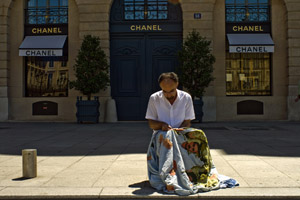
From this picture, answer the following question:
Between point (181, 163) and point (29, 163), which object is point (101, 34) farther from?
point (181, 163)

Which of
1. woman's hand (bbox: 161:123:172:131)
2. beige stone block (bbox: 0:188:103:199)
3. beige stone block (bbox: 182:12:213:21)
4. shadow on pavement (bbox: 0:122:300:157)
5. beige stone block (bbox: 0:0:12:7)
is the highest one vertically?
beige stone block (bbox: 0:0:12:7)

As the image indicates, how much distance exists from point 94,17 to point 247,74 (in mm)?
8092

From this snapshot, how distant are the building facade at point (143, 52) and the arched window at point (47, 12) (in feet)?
0.17

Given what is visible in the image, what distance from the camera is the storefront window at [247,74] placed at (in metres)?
16.5

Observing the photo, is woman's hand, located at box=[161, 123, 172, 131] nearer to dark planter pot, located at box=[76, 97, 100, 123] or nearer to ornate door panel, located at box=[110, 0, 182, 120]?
dark planter pot, located at box=[76, 97, 100, 123]

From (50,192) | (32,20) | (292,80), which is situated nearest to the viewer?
(50,192)

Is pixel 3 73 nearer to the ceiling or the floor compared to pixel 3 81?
nearer to the ceiling

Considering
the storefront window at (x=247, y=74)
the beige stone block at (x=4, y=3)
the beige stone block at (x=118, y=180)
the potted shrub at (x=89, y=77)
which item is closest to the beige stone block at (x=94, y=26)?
the potted shrub at (x=89, y=77)

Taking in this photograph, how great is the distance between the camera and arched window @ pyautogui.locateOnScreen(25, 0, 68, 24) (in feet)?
55.2

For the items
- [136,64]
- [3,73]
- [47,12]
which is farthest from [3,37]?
[136,64]

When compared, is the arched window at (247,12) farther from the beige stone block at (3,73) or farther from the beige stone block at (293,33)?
the beige stone block at (3,73)

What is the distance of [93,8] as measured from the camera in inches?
640

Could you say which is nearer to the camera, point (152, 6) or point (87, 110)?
point (87, 110)

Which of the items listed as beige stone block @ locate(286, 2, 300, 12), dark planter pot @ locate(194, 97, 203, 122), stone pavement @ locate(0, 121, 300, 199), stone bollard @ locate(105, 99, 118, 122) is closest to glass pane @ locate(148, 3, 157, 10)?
stone bollard @ locate(105, 99, 118, 122)
